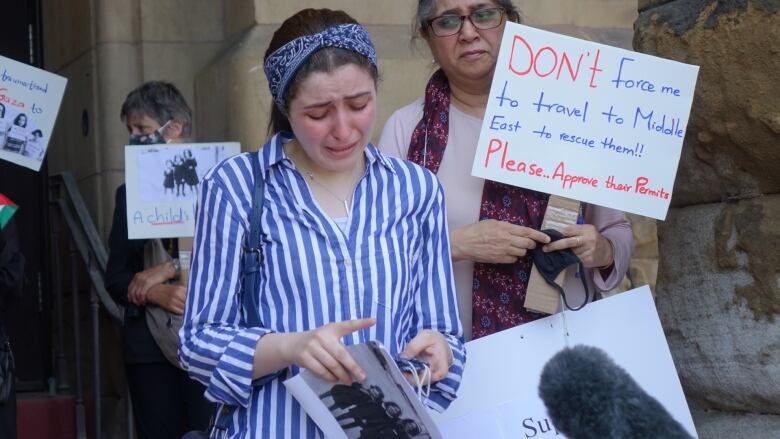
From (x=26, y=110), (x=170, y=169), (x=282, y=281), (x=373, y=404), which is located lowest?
(x=373, y=404)

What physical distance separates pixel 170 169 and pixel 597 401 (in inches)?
95.1

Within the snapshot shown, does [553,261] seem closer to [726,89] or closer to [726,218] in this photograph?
[726,218]

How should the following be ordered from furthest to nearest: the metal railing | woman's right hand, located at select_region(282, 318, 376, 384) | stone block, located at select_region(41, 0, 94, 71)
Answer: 1. stone block, located at select_region(41, 0, 94, 71)
2. the metal railing
3. woman's right hand, located at select_region(282, 318, 376, 384)

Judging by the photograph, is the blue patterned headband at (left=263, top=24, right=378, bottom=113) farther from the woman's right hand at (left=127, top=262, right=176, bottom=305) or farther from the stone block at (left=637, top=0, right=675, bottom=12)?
the woman's right hand at (left=127, top=262, right=176, bottom=305)

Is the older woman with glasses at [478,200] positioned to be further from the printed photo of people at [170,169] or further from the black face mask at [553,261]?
the printed photo of people at [170,169]

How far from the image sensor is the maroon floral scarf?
330 centimetres

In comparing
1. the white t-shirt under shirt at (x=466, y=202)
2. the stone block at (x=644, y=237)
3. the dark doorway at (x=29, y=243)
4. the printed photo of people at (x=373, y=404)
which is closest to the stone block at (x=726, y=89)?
the white t-shirt under shirt at (x=466, y=202)

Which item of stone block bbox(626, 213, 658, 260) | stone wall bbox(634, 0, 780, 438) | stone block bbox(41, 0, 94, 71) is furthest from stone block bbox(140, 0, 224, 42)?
stone wall bbox(634, 0, 780, 438)

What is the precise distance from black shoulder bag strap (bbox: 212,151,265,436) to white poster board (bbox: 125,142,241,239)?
2.53 m

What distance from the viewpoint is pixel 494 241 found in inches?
127

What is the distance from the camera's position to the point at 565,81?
3.29 meters

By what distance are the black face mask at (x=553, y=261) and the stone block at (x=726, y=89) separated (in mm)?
417

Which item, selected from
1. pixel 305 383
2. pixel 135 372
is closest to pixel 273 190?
pixel 305 383

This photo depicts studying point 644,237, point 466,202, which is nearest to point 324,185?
point 466,202
